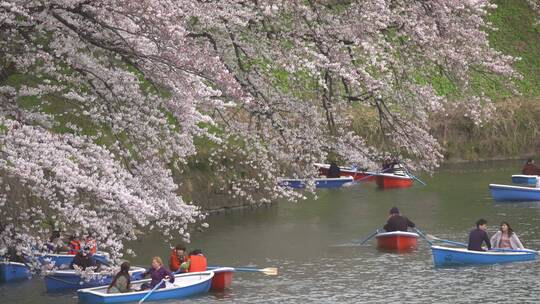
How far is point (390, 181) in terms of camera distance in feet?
177

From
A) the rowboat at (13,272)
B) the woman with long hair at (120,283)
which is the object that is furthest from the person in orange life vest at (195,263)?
the rowboat at (13,272)

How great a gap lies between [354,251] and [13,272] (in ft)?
36.5

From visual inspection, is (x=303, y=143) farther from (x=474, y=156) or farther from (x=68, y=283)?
(x=474, y=156)

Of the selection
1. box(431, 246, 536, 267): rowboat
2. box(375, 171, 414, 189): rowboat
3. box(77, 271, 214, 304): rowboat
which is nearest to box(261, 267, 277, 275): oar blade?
box(77, 271, 214, 304): rowboat

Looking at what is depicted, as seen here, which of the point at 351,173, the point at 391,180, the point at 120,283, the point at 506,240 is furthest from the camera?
the point at 351,173

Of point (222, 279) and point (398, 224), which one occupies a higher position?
point (398, 224)

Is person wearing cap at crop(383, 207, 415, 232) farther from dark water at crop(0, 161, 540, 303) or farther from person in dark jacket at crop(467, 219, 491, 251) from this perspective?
person in dark jacket at crop(467, 219, 491, 251)

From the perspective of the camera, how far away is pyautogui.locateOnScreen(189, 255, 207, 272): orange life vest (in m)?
28.4

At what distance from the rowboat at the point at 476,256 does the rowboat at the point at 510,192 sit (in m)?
13.8

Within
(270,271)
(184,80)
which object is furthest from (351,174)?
(184,80)

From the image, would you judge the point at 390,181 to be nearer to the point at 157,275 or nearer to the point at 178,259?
the point at 178,259

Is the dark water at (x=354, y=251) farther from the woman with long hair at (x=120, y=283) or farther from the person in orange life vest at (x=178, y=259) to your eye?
the woman with long hair at (x=120, y=283)

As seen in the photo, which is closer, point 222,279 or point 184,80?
point 184,80

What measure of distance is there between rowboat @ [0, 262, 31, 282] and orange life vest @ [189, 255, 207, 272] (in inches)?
180
